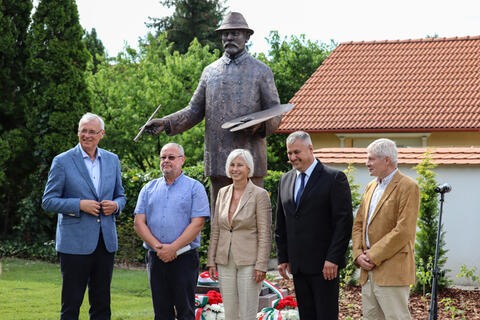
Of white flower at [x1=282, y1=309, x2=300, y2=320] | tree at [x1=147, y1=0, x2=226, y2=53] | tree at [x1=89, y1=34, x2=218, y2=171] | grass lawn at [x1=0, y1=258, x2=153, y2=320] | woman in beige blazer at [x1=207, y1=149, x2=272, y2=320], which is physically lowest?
grass lawn at [x1=0, y1=258, x2=153, y2=320]

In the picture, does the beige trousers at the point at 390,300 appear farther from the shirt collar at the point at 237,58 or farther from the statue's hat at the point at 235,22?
the statue's hat at the point at 235,22

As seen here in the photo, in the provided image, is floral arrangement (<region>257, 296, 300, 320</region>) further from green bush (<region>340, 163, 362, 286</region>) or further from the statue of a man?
green bush (<region>340, 163, 362, 286</region>)

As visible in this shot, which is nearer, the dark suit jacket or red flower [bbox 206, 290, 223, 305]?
the dark suit jacket

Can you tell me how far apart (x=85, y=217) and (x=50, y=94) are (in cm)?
868

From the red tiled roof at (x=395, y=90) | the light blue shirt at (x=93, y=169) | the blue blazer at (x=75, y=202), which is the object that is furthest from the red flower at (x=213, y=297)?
the red tiled roof at (x=395, y=90)

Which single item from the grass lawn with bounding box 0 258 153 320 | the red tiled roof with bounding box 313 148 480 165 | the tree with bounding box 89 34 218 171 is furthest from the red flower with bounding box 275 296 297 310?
the tree with bounding box 89 34 218 171

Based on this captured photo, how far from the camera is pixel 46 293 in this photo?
9.23 meters

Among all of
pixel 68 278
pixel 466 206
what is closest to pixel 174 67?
pixel 466 206

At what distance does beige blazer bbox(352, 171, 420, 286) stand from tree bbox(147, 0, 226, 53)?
2968 centimetres

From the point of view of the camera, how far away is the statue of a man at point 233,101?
20.5 feet

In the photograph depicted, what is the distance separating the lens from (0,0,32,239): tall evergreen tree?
44.3 ft

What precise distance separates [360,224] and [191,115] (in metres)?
2.10

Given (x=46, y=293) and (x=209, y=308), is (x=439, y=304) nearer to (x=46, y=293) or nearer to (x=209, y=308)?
(x=209, y=308)

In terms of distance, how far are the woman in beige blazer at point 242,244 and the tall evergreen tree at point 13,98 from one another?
9.13 metres
